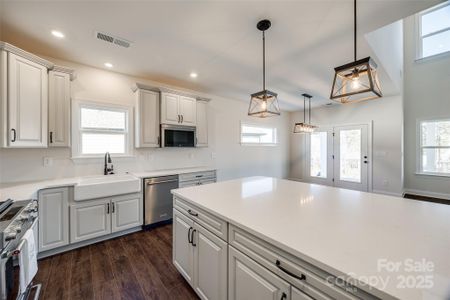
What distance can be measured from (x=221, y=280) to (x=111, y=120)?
3.15m

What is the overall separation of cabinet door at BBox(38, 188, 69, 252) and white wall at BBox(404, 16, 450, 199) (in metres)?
8.05

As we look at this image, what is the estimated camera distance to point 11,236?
1.22m

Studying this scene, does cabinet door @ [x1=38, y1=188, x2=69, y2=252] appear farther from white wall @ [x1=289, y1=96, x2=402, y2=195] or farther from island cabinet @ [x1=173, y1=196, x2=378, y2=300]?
white wall @ [x1=289, y1=96, x2=402, y2=195]

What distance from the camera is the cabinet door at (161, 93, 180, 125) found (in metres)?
3.49

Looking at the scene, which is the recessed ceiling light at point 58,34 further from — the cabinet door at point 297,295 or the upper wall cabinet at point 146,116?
the cabinet door at point 297,295

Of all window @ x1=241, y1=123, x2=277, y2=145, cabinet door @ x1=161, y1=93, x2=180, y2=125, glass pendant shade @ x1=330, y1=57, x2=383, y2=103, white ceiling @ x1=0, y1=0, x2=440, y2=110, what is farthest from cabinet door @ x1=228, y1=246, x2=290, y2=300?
window @ x1=241, y1=123, x2=277, y2=145

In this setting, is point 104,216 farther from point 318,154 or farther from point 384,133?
point 384,133

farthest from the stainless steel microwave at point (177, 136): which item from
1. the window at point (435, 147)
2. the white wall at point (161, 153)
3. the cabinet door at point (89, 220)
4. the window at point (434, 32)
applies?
the window at point (434, 32)

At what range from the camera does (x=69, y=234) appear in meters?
2.43

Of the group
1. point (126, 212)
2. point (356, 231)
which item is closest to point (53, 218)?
point (126, 212)

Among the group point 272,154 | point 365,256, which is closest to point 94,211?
point 365,256

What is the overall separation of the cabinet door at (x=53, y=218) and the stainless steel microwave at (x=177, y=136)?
162 centimetres

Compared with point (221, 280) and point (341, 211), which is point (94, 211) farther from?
point (341, 211)

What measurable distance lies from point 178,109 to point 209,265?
2.91 meters
